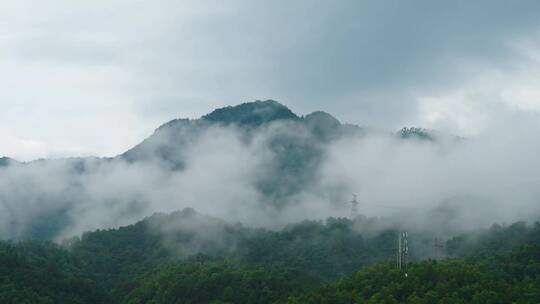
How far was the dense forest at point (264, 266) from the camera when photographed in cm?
5391

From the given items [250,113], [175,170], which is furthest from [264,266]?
[250,113]

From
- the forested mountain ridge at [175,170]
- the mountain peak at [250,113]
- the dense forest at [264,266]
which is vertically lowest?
the dense forest at [264,266]

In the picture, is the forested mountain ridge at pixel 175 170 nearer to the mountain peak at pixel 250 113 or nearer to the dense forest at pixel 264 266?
the mountain peak at pixel 250 113

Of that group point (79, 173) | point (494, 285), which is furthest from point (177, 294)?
point (79, 173)

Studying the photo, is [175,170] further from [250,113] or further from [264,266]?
[264,266]

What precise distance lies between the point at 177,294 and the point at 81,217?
2921 inches

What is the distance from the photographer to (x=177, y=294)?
6550 cm

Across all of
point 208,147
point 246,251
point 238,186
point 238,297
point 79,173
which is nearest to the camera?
point 238,297

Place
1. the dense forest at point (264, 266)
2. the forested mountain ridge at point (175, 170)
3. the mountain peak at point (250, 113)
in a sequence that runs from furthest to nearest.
Answer: the mountain peak at point (250, 113)
the forested mountain ridge at point (175, 170)
the dense forest at point (264, 266)

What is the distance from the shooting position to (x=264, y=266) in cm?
8650

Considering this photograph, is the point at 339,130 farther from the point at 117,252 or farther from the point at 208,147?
the point at 117,252

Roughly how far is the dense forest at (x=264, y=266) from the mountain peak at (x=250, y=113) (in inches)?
2899

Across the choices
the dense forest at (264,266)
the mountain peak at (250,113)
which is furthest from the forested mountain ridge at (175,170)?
the dense forest at (264,266)

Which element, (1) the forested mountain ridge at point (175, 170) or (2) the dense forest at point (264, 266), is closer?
(2) the dense forest at point (264, 266)
